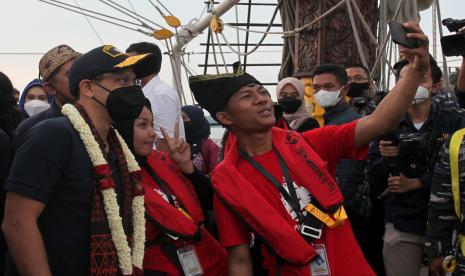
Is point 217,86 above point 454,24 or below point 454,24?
below

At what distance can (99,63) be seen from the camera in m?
2.26

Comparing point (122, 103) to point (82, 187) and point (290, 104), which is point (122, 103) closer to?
point (82, 187)

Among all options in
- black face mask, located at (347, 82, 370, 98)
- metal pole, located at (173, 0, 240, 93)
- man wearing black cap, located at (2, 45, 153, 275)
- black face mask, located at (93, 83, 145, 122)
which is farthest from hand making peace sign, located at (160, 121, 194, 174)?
metal pole, located at (173, 0, 240, 93)

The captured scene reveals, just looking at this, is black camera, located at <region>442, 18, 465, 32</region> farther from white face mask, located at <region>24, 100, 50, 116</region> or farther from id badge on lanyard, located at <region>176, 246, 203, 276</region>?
white face mask, located at <region>24, 100, 50, 116</region>

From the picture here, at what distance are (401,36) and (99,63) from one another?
45.6 inches

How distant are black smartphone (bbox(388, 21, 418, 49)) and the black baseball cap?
0.96 m

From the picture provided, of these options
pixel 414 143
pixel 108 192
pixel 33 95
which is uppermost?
pixel 33 95

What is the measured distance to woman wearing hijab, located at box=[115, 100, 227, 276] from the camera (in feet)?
8.46

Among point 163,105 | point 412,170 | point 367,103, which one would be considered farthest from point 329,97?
point 163,105

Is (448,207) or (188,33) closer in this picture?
(448,207)

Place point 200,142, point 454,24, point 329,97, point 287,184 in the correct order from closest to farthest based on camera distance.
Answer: point 287,184 < point 454,24 < point 329,97 < point 200,142

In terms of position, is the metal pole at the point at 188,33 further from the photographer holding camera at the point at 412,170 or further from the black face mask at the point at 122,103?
the black face mask at the point at 122,103

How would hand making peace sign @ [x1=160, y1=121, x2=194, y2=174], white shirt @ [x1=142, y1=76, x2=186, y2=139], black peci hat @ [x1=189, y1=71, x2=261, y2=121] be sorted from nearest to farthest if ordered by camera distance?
1. black peci hat @ [x1=189, y1=71, x2=261, y2=121]
2. hand making peace sign @ [x1=160, y1=121, x2=194, y2=174]
3. white shirt @ [x1=142, y1=76, x2=186, y2=139]

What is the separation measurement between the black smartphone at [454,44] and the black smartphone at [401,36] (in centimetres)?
46
